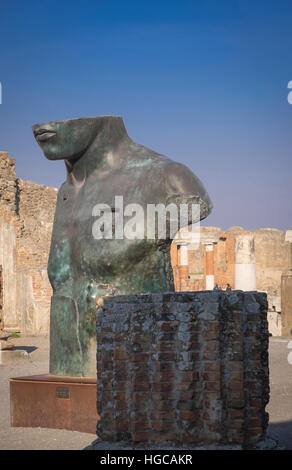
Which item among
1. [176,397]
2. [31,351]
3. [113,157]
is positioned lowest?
[31,351]

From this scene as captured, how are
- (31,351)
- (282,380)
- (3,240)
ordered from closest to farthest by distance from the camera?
(282,380), (31,351), (3,240)

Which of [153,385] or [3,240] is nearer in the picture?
[153,385]

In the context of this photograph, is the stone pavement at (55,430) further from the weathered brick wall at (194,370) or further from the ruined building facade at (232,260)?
the ruined building facade at (232,260)

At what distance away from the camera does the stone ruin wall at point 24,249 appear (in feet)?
57.4

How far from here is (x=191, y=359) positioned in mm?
3168

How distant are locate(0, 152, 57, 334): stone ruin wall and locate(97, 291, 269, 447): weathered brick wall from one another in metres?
14.0

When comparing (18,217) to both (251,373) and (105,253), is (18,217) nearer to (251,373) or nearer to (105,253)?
(105,253)

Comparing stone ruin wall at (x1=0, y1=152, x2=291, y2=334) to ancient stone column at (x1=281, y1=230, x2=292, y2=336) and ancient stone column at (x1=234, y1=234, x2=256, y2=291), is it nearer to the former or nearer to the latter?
ancient stone column at (x1=234, y1=234, x2=256, y2=291)

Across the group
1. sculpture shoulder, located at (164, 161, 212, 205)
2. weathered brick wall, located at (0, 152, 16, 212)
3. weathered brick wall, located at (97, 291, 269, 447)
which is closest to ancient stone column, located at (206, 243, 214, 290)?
weathered brick wall, located at (0, 152, 16, 212)

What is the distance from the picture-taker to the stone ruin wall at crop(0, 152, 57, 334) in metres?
17.5

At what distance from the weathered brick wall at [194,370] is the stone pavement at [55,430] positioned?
0.64 meters

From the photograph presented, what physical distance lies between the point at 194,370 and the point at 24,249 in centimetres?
1744
